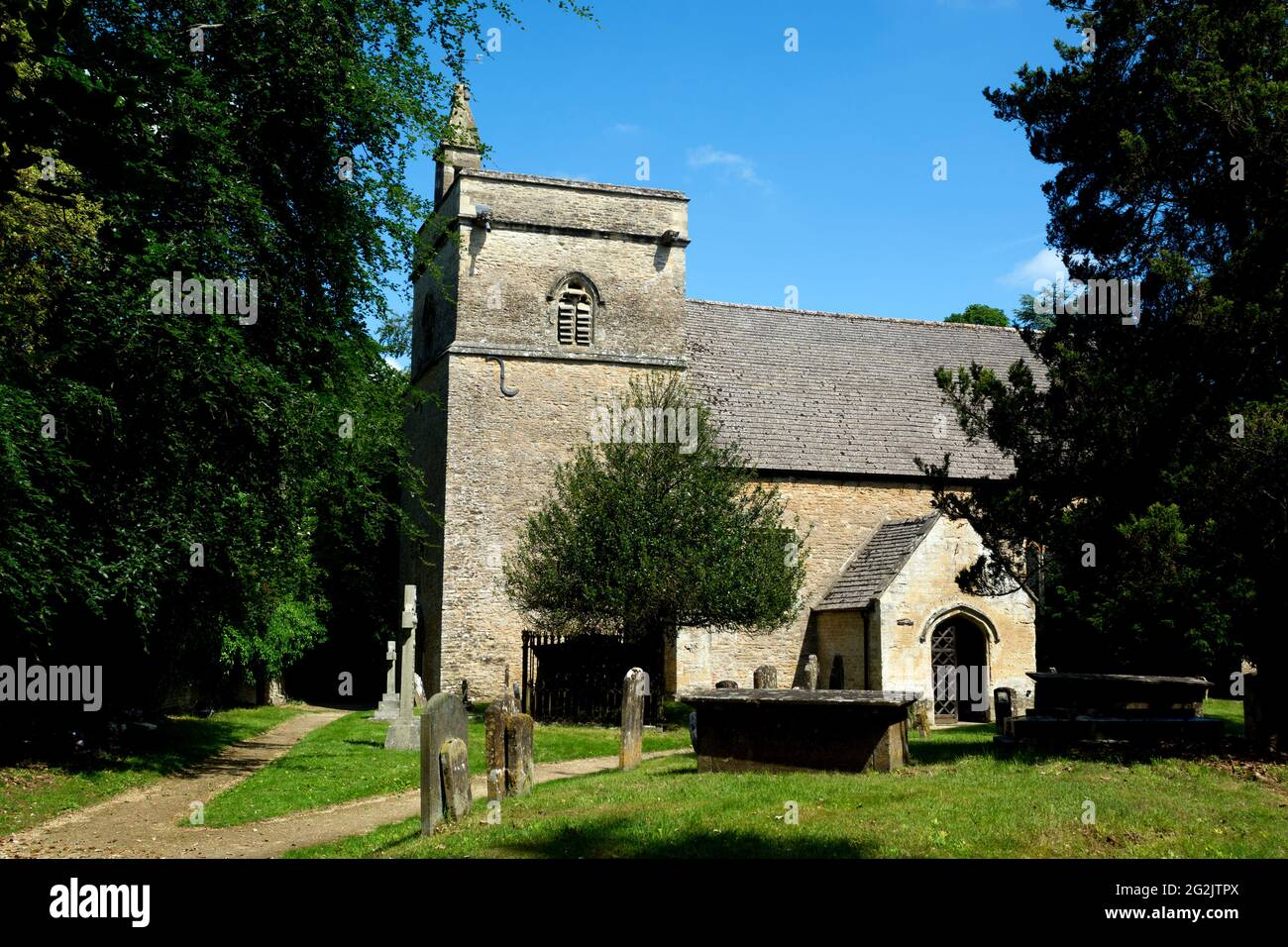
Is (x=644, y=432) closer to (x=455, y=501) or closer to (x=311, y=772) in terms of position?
(x=455, y=501)

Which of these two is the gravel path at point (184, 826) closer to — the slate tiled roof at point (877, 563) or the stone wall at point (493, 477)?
the stone wall at point (493, 477)

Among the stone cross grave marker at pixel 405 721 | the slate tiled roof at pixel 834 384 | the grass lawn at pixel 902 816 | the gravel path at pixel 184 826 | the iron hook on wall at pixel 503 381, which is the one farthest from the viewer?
the slate tiled roof at pixel 834 384

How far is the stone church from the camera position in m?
22.6

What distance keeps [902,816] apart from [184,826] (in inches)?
265

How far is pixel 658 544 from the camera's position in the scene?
19672 millimetres

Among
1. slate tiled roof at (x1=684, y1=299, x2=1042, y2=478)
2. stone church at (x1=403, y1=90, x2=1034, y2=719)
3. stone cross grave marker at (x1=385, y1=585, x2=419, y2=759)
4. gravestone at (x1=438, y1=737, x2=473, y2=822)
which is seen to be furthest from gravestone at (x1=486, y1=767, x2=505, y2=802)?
slate tiled roof at (x1=684, y1=299, x2=1042, y2=478)

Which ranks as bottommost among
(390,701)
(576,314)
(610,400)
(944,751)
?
(390,701)

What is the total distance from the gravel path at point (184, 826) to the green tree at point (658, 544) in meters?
6.07

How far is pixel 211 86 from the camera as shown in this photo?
13477mm

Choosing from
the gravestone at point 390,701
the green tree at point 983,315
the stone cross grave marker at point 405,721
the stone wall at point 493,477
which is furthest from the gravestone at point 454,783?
the green tree at point 983,315

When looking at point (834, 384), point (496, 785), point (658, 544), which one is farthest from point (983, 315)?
point (496, 785)

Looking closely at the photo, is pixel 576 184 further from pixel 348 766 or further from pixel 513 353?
pixel 348 766

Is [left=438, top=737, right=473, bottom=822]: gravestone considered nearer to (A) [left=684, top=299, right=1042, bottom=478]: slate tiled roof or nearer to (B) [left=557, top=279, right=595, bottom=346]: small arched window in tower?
(A) [left=684, top=299, right=1042, bottom=478]: slate tiled roof

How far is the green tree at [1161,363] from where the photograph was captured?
1089cm
